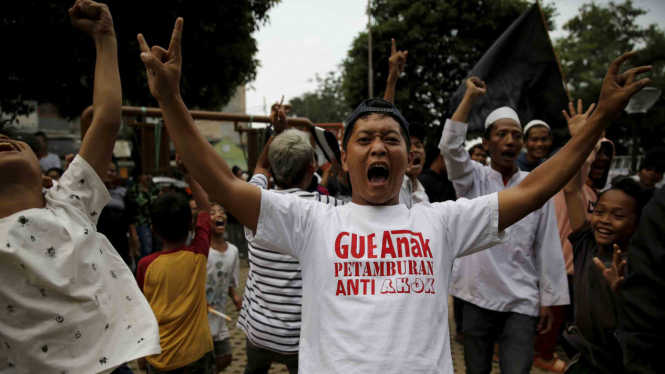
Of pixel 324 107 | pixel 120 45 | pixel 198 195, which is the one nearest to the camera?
pixel 198 195

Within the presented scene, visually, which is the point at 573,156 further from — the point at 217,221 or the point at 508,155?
the point at 217,221

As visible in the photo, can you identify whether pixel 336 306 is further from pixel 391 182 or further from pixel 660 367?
pixel 660 367

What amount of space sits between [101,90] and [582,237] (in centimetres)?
263

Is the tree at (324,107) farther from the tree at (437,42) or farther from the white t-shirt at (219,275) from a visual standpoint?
the white t-shirt at (219,275)

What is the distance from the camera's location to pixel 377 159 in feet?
6.40

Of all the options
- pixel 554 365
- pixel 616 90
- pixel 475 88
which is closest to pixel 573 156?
pixel 616 90

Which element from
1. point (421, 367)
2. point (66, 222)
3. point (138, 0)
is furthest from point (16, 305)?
point (138, 0)

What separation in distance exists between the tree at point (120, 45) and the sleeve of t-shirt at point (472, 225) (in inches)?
362

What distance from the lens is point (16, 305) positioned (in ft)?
6.18

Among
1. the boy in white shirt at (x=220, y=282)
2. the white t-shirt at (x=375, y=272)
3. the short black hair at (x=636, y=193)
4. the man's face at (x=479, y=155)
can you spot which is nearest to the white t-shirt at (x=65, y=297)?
the white t-shirt at (x=375, y=272)

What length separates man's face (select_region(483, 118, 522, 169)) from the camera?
133 inches

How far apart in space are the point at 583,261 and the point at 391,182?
5.09 feet

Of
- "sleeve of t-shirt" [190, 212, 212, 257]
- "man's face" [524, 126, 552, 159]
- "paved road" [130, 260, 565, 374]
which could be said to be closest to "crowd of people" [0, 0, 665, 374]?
"sleeve of t-shirt" [190, 212, 212, 257]

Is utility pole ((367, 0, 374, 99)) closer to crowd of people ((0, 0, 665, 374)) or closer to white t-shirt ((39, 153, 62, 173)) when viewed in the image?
white t-shirt ((39, 153, 62, 173))
